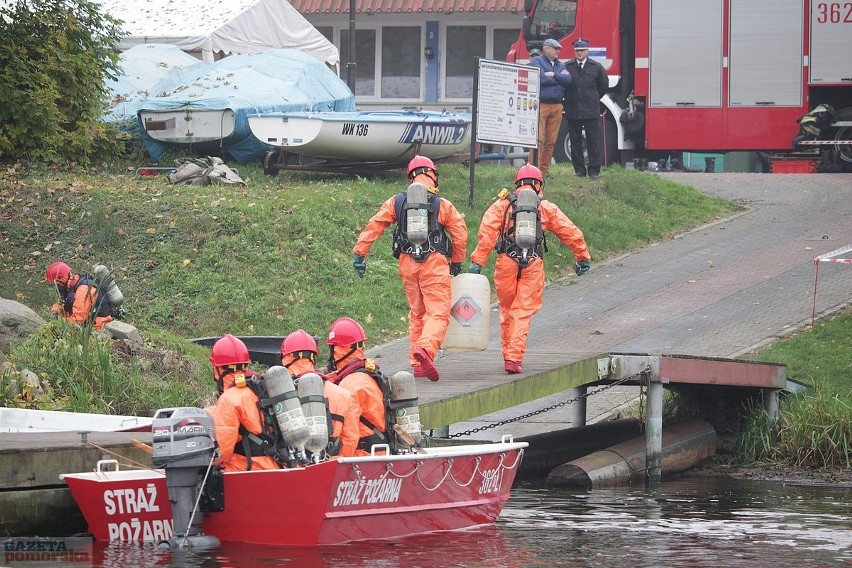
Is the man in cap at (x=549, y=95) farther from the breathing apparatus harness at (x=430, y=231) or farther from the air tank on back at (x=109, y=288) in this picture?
the breathing apparatus harness at (x=430, y=231)

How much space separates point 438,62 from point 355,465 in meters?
27.6

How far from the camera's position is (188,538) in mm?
9742

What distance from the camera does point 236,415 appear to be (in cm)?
982

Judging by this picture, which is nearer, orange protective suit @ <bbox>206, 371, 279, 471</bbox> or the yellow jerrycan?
orange protective suit @ <bbox>206, 371, 279, 471</bbox>

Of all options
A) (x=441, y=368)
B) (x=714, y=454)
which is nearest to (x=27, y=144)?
(x=441, y=368)

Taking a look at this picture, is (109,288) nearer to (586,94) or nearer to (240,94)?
(240,94)

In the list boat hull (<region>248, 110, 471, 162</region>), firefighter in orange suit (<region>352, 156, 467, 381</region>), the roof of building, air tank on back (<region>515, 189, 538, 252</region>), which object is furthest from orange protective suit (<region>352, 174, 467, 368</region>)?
the roof of building

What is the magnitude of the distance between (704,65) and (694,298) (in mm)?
8875

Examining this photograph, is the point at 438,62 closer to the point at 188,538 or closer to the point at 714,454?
the point at 714,454

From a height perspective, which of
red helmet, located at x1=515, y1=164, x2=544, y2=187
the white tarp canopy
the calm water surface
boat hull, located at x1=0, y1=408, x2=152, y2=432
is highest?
the white tarp canopy

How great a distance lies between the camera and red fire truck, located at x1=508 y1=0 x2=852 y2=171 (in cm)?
2677

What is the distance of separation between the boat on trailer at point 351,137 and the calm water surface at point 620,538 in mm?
9679

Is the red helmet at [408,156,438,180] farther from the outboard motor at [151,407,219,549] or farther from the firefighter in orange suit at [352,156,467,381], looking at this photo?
the outboard motor at [151,407,219,549]

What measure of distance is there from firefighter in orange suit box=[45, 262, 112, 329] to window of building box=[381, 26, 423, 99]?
21.1m
